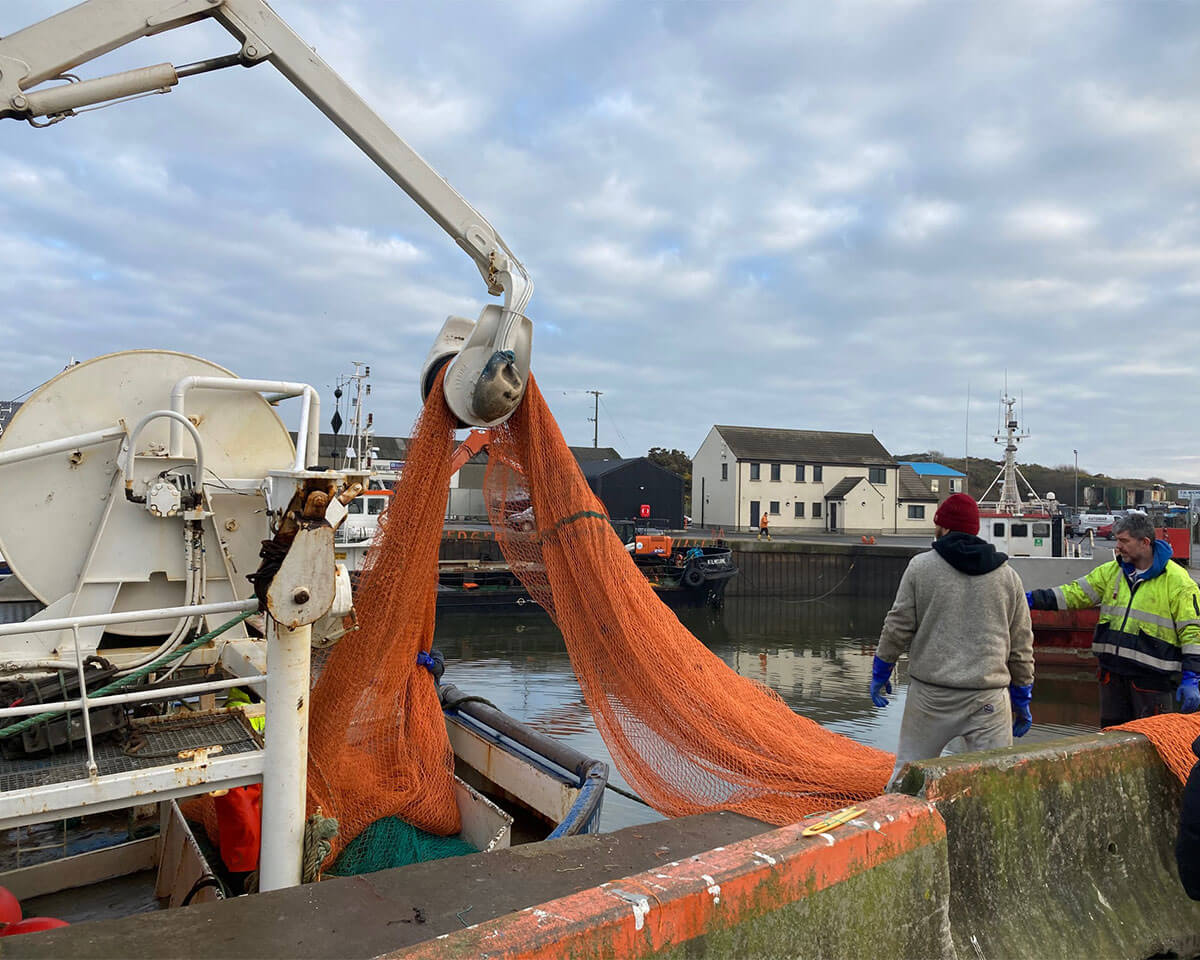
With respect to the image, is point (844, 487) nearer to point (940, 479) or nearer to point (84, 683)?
point (940, 479)

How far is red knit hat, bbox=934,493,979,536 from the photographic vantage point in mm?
3846

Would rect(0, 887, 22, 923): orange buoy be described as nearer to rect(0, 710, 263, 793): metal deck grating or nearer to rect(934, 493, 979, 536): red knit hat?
rect(0, 710, 263, 793): metal deck grating

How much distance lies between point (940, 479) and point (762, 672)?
3746 cm

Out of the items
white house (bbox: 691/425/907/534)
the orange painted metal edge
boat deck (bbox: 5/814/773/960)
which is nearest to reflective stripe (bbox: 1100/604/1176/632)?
the orange painted metal edge

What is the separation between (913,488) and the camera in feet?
155

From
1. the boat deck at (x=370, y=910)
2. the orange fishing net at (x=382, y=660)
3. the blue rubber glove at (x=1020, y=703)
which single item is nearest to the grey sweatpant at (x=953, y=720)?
the blue rubber glove at (x=1020, y=703)

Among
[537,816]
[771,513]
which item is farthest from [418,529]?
[771,513]

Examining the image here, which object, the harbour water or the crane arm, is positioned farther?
the harbour water

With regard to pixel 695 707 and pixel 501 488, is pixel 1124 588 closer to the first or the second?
pixel 695 707

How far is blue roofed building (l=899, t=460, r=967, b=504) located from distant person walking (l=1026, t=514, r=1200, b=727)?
46160 millimetres

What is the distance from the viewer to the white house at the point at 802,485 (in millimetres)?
43781

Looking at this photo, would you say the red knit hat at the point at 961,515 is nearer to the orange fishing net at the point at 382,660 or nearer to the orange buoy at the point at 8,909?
the orange fishing net at the point at 382,660

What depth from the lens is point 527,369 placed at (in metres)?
3.98

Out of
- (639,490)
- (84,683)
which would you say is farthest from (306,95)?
(639,490)
